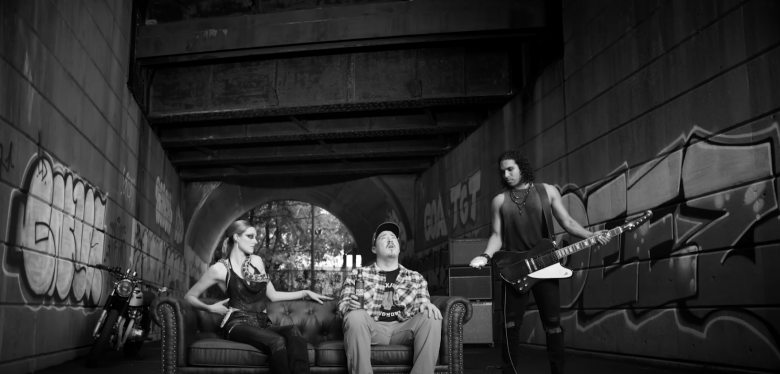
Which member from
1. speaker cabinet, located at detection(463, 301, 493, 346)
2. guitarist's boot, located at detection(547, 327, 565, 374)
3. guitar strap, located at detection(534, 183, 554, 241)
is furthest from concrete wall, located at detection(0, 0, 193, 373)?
speaker cabinet, located at detection(463, 301, 493, 346)

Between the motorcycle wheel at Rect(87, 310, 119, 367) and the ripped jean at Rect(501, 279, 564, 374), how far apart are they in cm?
499

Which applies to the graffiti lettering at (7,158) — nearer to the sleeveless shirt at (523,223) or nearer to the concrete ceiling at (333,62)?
the sleeveless shirt at (523,223)

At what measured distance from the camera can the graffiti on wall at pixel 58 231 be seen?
6512 mm

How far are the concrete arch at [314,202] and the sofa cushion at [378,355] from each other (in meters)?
16.6

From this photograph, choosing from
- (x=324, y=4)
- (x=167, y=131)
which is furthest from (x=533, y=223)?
(x=167, y=131)

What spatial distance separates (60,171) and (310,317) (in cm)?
399

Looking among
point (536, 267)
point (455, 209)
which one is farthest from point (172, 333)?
point (455, 209)

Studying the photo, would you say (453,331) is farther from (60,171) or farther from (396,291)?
(60,171)

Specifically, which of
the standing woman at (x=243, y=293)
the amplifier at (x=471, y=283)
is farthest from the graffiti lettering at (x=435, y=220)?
the standing woman at (x=243, y=293)

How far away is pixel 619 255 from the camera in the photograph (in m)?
7.83

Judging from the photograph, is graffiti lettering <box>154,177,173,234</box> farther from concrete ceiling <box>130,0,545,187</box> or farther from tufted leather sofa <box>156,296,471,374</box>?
tufted leather sofa <box>156,296,471,374</box>

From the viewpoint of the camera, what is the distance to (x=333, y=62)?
13.1 meters

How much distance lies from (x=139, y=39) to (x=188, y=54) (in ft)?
3.01

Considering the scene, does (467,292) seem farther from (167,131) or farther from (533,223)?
(167,131)
